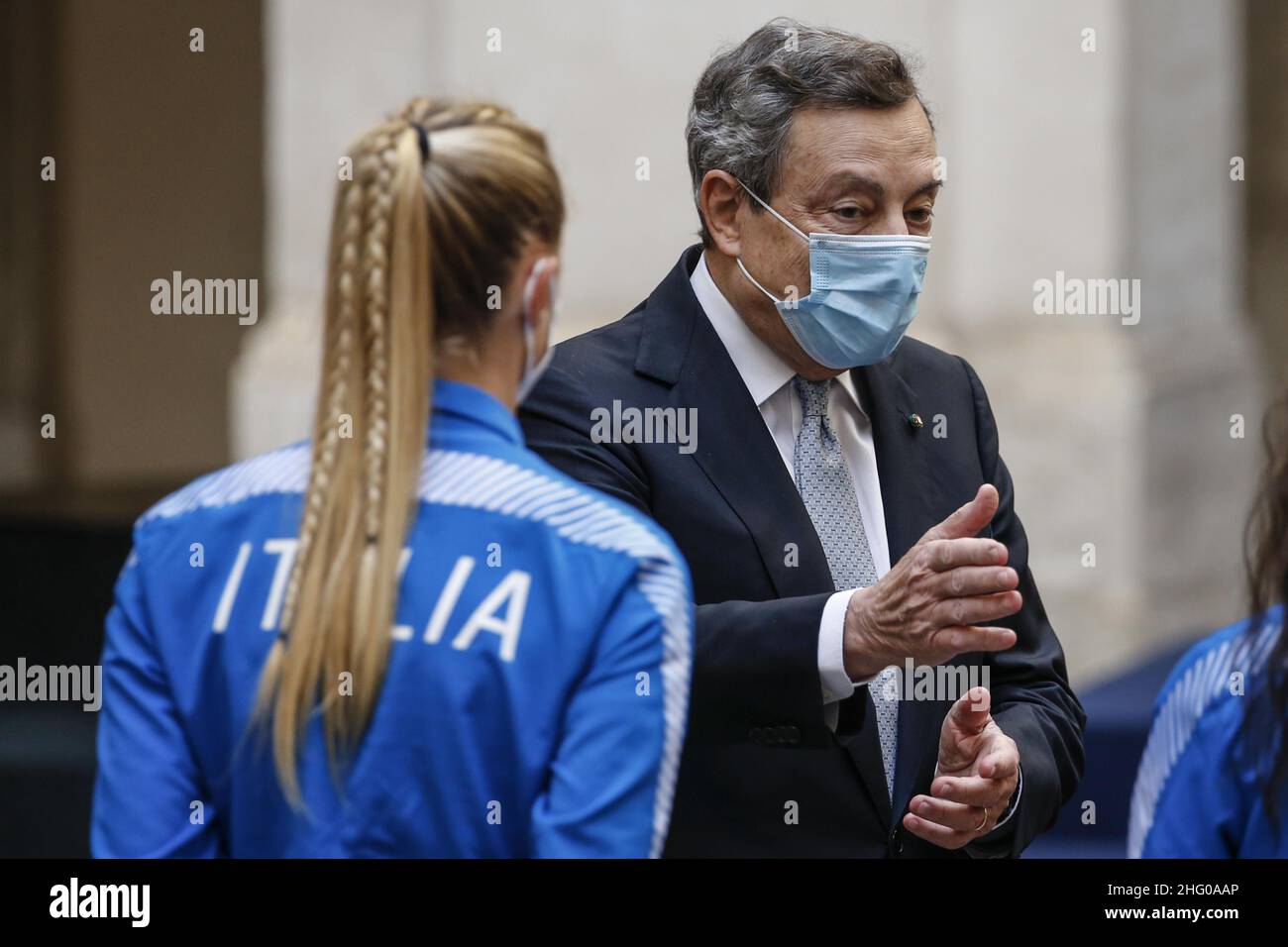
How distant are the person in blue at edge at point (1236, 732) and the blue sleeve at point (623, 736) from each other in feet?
2.19

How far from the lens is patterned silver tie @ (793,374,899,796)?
8.71ft

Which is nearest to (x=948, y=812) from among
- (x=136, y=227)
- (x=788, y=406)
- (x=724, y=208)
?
(x=788, y=406)

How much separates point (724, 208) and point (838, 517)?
0.52 meters

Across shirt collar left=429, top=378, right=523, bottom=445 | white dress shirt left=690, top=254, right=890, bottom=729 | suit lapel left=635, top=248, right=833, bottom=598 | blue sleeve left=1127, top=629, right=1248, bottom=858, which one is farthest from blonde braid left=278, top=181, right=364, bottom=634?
blue sleeve left=1127, top=629, right=1248, bottom=858

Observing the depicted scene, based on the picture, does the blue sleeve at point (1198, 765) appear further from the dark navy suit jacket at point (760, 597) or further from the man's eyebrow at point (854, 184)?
the man's eyebrow at point (854, 184)

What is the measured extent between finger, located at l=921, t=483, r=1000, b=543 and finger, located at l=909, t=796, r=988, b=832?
427 mm

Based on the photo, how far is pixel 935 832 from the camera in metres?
2.54

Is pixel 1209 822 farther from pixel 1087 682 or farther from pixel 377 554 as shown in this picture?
pixel 1087 682

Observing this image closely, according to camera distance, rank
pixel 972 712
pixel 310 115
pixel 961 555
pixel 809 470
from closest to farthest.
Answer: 1. pixel 961 555
2. pixel 972 712
3. pixel 809 470
4. pixel 310 115

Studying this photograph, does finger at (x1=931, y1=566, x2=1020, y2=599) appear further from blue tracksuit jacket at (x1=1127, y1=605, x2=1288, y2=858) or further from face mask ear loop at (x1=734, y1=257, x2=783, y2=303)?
face mask ear loop at (x1=734, y1=257, x2=783, y2=303)

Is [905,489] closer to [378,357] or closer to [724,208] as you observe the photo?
[724,208]

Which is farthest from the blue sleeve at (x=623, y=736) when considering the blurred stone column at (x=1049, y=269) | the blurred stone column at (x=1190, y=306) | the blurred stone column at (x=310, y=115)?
the blurred stone column at (x=1190, y=306)

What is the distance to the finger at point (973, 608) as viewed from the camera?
2.25 metres
